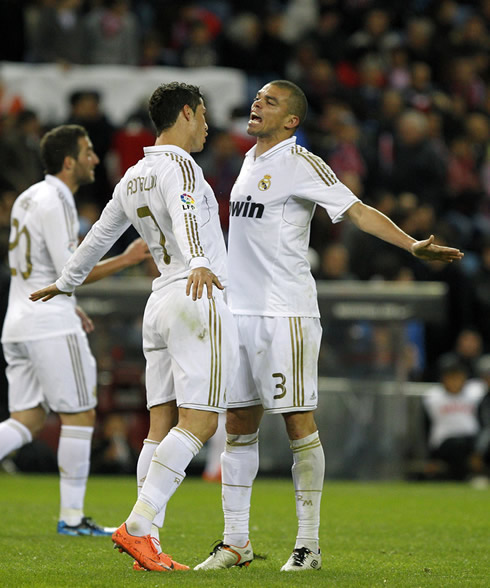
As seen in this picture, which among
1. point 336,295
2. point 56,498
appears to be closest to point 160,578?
point 56,498

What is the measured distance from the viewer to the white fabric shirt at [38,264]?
743 centimetres

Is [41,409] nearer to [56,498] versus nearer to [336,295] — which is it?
[56,498]

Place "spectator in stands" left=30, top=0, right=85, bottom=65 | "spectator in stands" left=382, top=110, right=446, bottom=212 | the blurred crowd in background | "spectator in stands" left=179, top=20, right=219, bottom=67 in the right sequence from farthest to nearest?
"spectator in stands" left=179, top=20, right=219, bottom=67 < "spectator in stands" left=382, top=110, right=446, bottom=212 < "spectator in stands" left=30, top=0, right=85, bottom=65 < the blurred crowd in background

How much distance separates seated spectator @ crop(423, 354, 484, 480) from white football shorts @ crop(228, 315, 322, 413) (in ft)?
23.4

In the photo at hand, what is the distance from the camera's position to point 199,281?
5.21 meters

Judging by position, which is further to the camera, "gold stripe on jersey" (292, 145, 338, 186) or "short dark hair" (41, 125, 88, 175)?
"short dark hair" (41, 125, 88, 175)

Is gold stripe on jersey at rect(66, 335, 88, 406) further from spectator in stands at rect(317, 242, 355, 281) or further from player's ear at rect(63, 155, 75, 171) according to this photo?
spectator in stands at rect(317, 242, 355, 281)

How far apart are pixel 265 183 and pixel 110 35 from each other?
1063cm

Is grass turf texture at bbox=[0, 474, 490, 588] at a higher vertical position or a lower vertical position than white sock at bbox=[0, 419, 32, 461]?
lower

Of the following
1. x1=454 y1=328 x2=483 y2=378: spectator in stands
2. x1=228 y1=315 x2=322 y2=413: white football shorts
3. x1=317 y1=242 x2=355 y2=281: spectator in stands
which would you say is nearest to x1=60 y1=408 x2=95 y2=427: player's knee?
x1=228 y1=315 x2=322 y2=413: white football shorts

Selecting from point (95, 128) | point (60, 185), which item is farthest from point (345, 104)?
point (60, 185)

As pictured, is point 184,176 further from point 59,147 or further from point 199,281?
point 59,147

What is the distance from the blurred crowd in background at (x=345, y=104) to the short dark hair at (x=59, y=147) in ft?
17.4

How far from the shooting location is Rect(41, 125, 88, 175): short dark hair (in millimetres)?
7664
